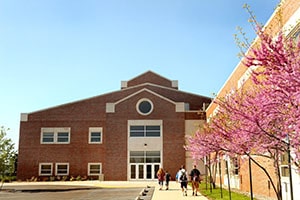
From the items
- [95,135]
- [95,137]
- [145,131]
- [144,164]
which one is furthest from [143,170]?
[95,135]

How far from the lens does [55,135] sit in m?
46.1

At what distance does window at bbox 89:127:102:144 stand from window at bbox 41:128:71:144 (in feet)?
8.69

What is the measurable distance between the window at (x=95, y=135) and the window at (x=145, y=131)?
14.4 feet

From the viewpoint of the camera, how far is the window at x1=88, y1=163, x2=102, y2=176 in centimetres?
4503

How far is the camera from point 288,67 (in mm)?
5887

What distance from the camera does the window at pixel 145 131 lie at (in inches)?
1735

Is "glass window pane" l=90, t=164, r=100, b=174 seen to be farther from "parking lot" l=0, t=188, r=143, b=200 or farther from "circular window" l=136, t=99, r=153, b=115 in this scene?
"parking lot" l=0, t=188, r=143, b=200

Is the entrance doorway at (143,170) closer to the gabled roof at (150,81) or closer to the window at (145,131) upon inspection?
the window at (145,131)

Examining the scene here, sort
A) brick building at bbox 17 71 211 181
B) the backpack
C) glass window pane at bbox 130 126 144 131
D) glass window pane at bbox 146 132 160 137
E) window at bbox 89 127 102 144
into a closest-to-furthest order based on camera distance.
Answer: the backpack < brick building at bbox 17 71 211 181 < glass window pane at bbox 146 132 160 137 < glass window pane at bbox 130 126 144 131 < window at bbox 89 127 102 144

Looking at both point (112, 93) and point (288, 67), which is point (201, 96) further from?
point (288, 67)

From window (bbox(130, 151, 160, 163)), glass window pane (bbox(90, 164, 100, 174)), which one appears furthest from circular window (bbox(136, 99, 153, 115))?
glass window pane (bbox(90, 164, 100, 174))

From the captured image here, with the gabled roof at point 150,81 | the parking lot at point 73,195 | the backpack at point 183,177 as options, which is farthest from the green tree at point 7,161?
the gabled roof at point 150,81

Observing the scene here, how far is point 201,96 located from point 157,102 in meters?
8.28

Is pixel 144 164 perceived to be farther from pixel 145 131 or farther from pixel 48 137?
pixel 48 137
